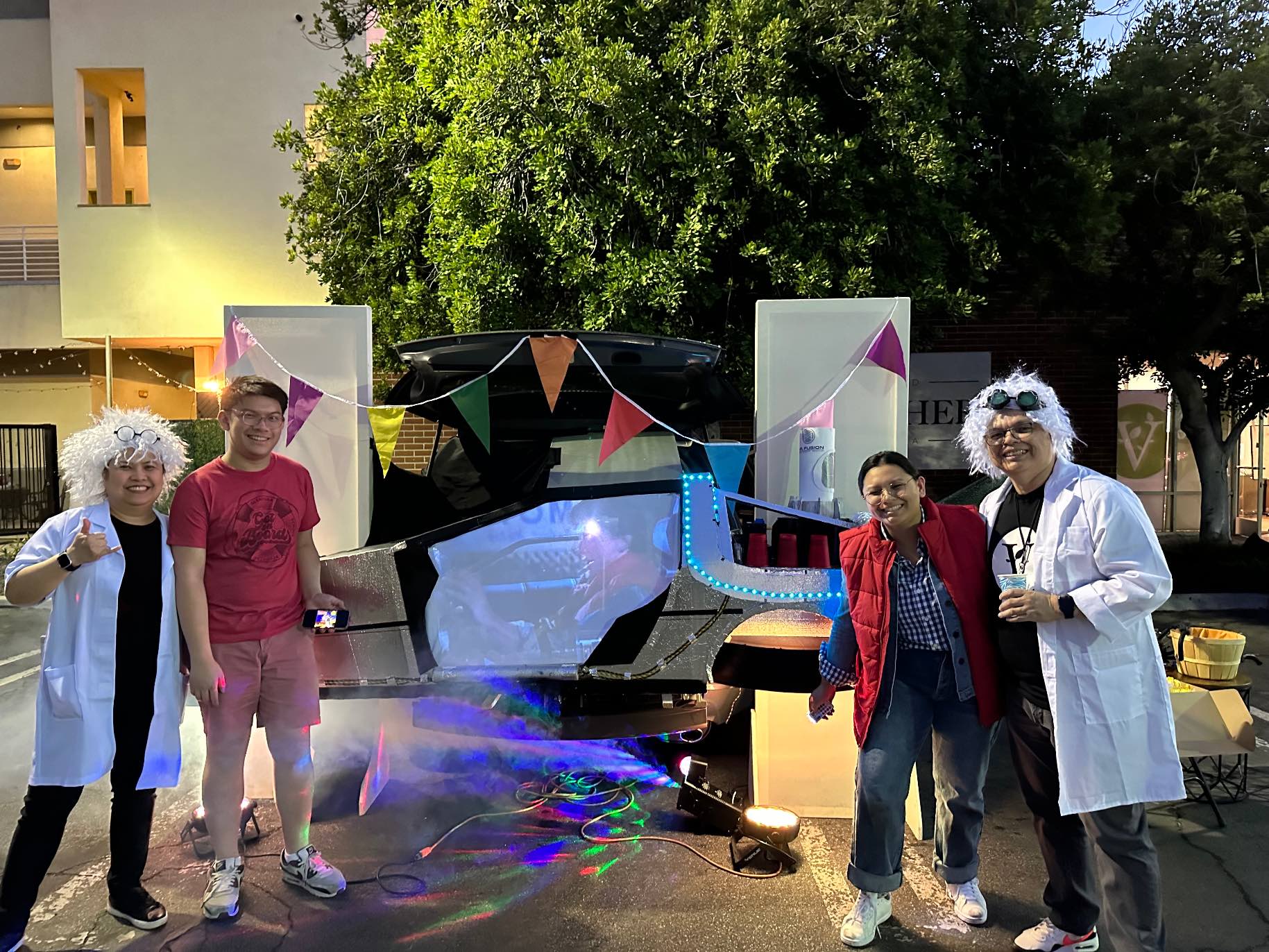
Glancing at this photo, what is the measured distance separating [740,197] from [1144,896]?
5.56m

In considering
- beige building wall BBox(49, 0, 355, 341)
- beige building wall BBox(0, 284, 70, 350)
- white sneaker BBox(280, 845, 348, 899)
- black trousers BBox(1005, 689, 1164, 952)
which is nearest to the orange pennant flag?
white sneaker BBox(280, 845, 348, 899)

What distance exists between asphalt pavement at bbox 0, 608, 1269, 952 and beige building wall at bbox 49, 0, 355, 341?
31.7 ft

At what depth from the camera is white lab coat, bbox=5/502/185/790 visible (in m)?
2.68

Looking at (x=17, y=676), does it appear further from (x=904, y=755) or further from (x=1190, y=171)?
(x=1190, y=171)

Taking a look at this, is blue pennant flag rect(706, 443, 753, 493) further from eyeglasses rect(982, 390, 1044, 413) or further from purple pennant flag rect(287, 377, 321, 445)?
purple pennant flag rect(287, 377, 321, 445)

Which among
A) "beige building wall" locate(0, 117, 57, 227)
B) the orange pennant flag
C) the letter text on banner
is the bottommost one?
the orange pennant flag

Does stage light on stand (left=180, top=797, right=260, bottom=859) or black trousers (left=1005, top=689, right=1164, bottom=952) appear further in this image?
stage light on stand (left=180, top=797, right=260, bottom=859)

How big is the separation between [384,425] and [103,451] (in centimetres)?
140

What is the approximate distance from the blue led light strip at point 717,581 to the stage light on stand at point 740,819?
88 centimetres

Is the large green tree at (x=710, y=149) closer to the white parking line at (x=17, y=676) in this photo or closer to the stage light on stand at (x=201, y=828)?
the stage light on stand at (x=201, y=828)

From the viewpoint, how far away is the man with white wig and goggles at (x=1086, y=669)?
2365 mm

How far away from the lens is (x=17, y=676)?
6504mm

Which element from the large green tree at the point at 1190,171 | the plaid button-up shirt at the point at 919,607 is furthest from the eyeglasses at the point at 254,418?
the large green tree at the point at 1190,171

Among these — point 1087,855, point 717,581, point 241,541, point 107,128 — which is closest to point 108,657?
point 241,541
